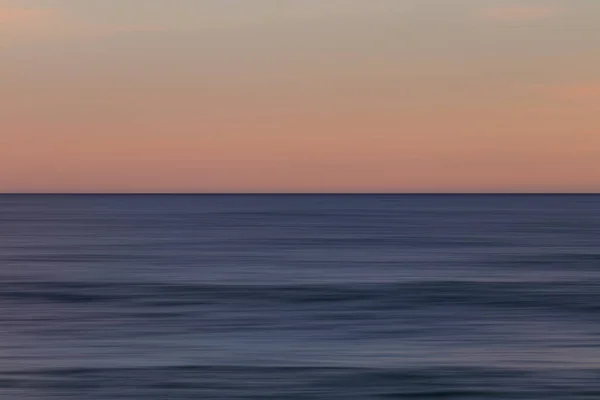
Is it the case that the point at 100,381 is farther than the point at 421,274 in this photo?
No

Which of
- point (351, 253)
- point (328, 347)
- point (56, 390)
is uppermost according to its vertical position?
point (351, 253)

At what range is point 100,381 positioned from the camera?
33.4 ft

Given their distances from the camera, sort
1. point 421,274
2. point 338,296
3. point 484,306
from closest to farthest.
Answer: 1. point 484,306
2. point 338,296
3. point 421,274

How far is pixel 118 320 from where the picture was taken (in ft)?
48.1

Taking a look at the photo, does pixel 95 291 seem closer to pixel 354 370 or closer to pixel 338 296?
pixel 338 296

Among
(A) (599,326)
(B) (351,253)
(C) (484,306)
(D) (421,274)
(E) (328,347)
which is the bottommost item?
(E) (328,347)

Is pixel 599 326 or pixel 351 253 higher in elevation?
pixel 351 253

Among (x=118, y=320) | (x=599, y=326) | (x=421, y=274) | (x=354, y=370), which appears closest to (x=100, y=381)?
(x=354, y=370)

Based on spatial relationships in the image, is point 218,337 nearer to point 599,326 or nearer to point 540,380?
point 540,380

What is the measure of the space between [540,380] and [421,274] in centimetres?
1218

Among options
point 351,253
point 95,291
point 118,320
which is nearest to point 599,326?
point 118,320

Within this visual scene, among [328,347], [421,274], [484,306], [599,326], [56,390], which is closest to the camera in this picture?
[56,390]

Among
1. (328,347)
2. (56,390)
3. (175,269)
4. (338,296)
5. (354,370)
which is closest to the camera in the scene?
(56,390)

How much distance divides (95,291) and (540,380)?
10.7 meters
